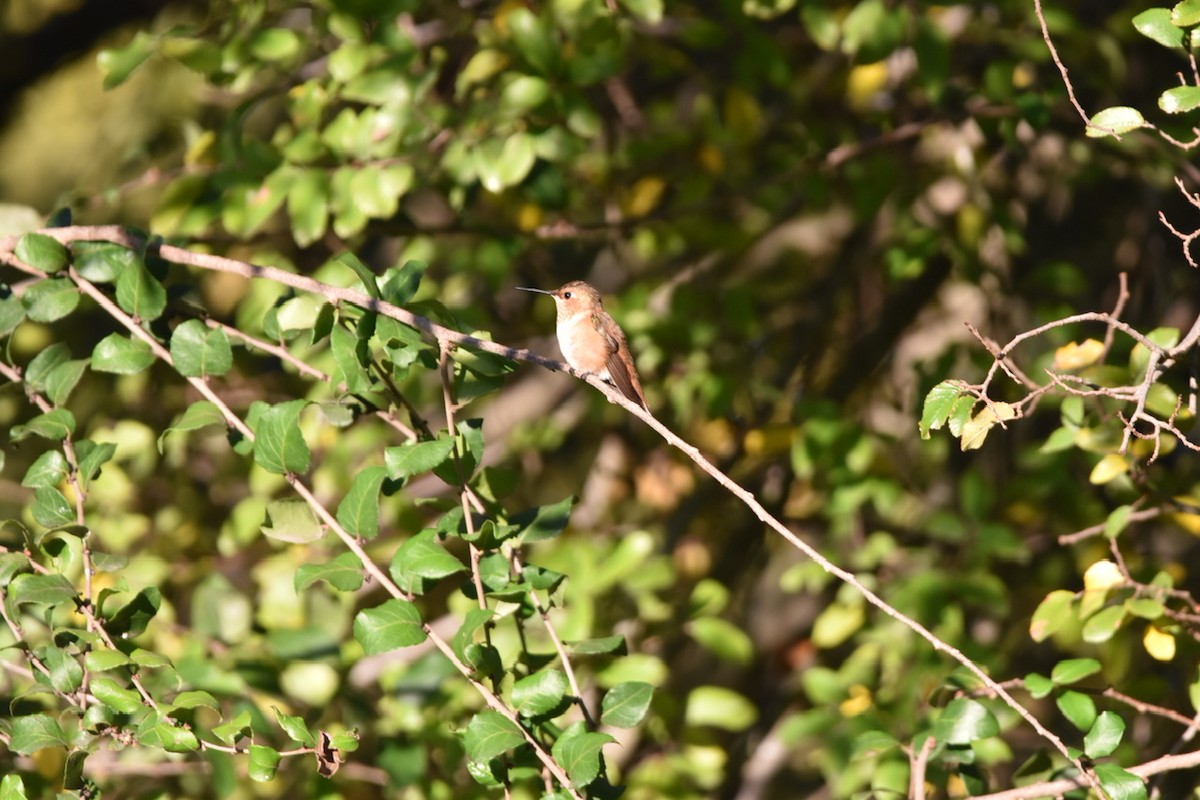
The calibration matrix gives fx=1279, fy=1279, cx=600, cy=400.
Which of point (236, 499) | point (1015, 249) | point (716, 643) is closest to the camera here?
point (716, 643)

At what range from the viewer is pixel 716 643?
3439mm

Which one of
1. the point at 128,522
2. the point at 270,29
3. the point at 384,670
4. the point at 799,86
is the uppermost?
the point at 270,29

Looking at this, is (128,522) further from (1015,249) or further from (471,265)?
(1015,249)

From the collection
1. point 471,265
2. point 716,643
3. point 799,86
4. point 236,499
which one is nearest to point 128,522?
point 236,499

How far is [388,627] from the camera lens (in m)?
2.04

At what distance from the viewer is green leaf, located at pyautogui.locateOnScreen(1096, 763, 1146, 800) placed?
6.44ft

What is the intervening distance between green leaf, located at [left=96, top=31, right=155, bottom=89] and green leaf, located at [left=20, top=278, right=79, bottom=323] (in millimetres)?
908

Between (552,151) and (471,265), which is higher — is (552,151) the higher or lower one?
the higher one

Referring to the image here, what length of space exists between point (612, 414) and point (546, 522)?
2.37 metres

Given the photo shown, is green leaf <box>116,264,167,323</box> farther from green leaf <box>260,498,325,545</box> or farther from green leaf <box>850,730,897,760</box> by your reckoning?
green leaf <box>850,730,897,760</box>

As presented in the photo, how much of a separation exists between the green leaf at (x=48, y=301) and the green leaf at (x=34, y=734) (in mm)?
734

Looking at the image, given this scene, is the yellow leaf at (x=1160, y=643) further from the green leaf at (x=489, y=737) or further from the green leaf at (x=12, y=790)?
the green leaf at (x=12, y=790)

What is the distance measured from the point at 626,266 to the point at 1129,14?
5.90 feet

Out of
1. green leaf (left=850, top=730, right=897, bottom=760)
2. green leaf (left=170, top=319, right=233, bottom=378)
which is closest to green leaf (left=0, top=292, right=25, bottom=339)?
green leaf (left=170, top=319, right=233, bottom=378)
